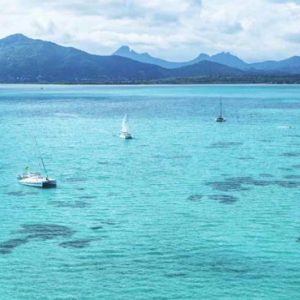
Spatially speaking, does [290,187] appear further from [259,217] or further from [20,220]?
[20,220]

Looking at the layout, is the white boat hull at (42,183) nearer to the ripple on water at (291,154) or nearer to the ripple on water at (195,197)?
the ripple on water at (195,197)

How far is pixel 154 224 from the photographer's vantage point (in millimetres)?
59625

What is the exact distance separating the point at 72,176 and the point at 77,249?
33.9 metres

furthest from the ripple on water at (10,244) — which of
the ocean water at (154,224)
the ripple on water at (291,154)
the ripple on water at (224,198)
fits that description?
the ripple on water at (291,154)

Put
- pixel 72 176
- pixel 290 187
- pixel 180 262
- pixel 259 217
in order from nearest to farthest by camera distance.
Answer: pixel 180 262 < pixel 259 217 < pixel 290 187 < pixel 72 176

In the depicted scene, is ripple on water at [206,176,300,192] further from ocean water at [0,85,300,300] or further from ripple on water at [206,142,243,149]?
ripple on water at [206,142,243,149]

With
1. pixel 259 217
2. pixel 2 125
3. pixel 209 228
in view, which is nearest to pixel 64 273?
pixel 209 228

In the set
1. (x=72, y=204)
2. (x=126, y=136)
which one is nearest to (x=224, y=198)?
(x=72, y=204)

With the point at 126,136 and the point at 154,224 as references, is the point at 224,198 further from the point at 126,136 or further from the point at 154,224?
the point at 126,136

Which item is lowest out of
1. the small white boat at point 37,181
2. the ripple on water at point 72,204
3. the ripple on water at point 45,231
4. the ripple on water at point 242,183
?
the ripple on water at point 45,231

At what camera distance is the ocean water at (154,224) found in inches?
1790

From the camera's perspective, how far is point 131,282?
1796 inches

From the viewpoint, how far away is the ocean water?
45.5 m

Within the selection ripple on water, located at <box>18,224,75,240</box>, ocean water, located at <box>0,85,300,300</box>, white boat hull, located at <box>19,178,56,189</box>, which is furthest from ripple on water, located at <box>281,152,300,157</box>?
ripple on water, located at <box>18,224,75,240</box>
